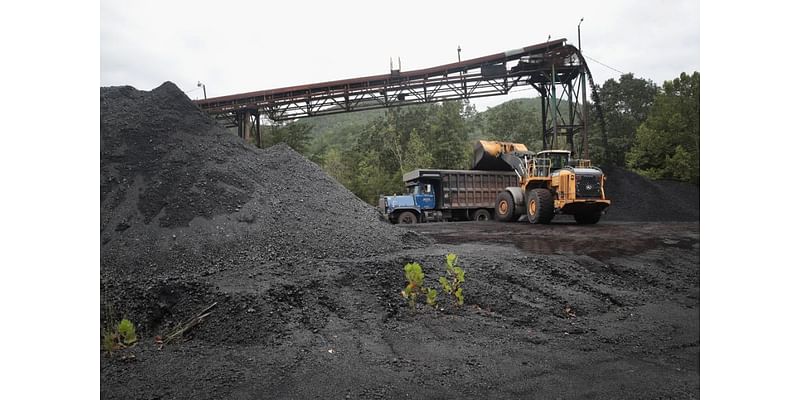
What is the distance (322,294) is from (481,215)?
9.86 meters

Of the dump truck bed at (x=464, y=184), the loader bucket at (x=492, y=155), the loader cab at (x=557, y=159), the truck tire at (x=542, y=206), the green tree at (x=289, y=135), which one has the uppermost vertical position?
the green tree at (x=289, y=135)

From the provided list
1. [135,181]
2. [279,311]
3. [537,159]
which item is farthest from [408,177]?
[279,311]

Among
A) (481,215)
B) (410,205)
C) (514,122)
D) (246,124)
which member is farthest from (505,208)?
(514,122)

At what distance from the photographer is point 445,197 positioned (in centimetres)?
1204

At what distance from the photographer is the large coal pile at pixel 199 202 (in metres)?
3.92

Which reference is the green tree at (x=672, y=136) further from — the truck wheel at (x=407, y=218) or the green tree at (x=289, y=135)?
the green tree at (x=289, y=135)

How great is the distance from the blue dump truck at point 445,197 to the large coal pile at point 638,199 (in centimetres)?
269

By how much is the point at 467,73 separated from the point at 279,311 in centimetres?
897

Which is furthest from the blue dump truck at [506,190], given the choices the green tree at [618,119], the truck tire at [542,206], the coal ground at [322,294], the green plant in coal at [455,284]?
the green plant in coal at [455,284]

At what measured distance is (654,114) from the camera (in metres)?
6.41

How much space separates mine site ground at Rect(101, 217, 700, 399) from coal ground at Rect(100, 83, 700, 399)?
1 centimetres

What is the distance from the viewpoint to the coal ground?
2.23 meters

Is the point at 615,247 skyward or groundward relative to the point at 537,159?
groundward

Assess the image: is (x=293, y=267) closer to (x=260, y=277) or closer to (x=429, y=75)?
(x=260, y=277)
